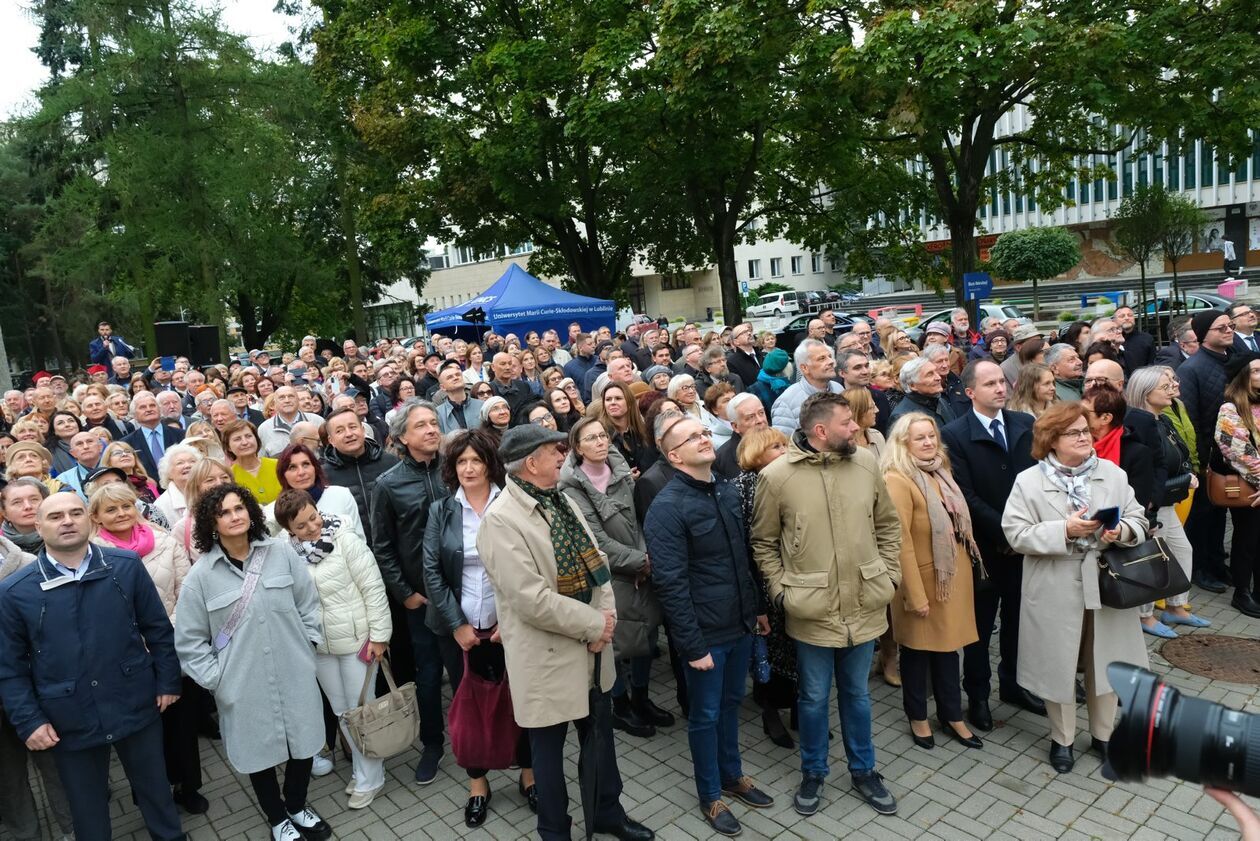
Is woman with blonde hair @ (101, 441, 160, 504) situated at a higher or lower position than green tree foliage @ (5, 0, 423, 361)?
lower

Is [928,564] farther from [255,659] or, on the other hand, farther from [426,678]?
[255,659]

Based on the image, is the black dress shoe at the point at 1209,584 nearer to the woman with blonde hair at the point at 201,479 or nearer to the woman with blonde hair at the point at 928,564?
the woman with blonde hair at the point at 928,564

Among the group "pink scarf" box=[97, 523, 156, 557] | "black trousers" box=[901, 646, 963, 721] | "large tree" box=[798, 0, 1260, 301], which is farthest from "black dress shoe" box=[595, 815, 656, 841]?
"large tree" box=[798, 0, 1260, 301]

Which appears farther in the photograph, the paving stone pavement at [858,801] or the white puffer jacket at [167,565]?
the white puffer jacket at [167,565]

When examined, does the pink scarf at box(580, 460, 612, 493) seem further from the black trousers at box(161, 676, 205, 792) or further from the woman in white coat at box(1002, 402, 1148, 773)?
the black trousers at box(161, 676, 205, 792)

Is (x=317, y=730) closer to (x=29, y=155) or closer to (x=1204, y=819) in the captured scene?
(x=1204, y=819)

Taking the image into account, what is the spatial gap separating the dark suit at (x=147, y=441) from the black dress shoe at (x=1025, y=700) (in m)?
6.80

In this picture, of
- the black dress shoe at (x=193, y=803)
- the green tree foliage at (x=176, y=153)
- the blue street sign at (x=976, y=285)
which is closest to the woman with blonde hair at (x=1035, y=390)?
the black dress shoe at (x=193, y=803)

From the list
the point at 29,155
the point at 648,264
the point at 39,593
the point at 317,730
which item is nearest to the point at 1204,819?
the point at 317,730

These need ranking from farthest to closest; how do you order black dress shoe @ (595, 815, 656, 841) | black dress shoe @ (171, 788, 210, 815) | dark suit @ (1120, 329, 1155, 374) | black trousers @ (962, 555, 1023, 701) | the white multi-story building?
the white multi-story building < dark suit @ (1120, 329, 1155, 374) < black trousers @ (962, 555, 1023, 701) < black dress shoe @ (171, 788, 210, 815) < black dress shoe @ (595, 815, 656, 841)

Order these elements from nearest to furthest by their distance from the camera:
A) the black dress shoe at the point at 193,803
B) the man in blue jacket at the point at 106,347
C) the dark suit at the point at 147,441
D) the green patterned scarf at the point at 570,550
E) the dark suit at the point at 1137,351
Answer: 1. the green patterned scarf at the point at 570,550
2. the black dress shoe at the point at 193,803
3. the dark suit at the point at 147,441
4. the dark suit at the point at 1137,351
5. the man in blue jacket at the point at 106,347

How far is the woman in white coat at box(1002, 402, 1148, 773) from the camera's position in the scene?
4.12 meters

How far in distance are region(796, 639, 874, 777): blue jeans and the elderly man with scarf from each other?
1.00m

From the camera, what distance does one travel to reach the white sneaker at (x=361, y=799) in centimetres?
441
